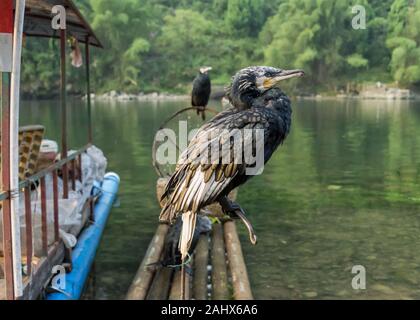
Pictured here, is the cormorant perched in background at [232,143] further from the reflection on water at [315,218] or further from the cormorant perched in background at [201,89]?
the reflection on water at [315,218]

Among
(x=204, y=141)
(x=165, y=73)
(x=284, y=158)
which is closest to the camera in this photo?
(x=204, y=141)

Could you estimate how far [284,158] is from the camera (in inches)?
795

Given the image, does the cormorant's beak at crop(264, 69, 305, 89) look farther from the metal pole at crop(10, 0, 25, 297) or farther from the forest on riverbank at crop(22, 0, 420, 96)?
the forest on riverbank at crop(22, 0, 420, 96)

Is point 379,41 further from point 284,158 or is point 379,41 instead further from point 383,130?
point 284,158

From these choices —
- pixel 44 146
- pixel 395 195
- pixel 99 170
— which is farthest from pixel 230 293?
pixel 395 195

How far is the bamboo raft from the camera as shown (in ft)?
19.8

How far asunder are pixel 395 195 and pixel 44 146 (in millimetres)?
9034

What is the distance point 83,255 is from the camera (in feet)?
24.0

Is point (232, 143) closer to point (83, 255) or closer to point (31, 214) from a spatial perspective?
point (31, 214)

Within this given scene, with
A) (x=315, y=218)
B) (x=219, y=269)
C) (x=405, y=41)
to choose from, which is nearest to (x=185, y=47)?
(x=405, y=41)

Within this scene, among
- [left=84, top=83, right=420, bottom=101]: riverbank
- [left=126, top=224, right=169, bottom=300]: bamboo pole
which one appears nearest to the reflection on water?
[left=126, top=224, right=169, bottom=300]: bamboo pole

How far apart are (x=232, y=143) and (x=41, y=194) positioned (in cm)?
403

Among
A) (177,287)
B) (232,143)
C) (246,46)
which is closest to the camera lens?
(232,143)

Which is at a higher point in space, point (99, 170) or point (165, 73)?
point (165, 73)
